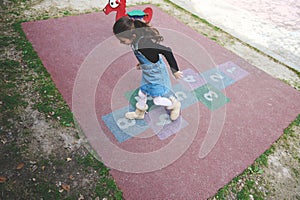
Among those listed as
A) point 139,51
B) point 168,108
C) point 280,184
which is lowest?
point 280,184

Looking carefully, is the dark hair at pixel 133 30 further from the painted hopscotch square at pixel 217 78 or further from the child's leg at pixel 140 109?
the painted hopscotch square at pixel 217 78

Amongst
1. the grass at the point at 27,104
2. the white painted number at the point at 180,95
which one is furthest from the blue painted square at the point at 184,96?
the grass at the point at 27,104

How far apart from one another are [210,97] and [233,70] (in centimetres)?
91

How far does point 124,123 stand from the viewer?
2742mm

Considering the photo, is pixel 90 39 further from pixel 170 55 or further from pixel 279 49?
pixel 279 49

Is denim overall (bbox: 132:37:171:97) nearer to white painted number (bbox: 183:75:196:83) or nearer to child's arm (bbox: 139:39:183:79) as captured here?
child's arm (bbox: 139:39:183:79)

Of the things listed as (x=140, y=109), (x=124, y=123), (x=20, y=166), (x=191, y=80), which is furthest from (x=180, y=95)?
(x=20, y=166)

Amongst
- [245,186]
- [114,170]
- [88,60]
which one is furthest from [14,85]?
[245,186]

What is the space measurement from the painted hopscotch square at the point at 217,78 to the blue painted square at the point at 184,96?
0.45 m

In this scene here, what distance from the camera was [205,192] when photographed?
2.24 meters

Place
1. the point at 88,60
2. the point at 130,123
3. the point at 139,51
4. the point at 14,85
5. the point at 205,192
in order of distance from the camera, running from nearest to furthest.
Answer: the point at 205,192 < the point at 139,51 < the point at 130,123 < the point at 14,85 < the point at 88,60

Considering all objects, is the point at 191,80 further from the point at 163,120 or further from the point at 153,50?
the point at 153,50

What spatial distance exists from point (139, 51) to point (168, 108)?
2.63 feet

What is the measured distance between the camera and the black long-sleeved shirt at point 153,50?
92.0 inches
